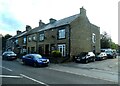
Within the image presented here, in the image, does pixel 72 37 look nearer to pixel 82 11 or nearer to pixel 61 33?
pixel 61 33

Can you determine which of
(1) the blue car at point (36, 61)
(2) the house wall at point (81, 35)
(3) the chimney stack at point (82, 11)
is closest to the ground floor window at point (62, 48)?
(2) the house wall at point (81, 35)

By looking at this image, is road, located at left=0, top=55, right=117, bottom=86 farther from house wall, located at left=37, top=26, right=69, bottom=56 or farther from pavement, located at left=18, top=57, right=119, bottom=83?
house wall, located at left=37, top=26, right=69, bottom=56

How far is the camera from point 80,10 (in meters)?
37.8

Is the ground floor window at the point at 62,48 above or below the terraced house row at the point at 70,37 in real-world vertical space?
below

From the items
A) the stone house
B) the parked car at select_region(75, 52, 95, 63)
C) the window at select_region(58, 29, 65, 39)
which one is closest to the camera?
the parked car at select_region(75, 52, 95, 63)

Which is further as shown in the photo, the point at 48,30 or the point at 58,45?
the point at 48,30

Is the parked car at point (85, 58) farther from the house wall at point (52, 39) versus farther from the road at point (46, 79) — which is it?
the road at point (46, 79)

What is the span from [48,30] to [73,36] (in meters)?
7.36

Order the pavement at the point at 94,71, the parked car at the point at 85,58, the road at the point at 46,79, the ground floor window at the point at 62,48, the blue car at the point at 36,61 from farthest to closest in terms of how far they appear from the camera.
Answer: the ground floor window at the point at 62,48 → the parked car at the point at 85,58 → the blue car at the point at 36,61 → the pavement at the point at 94,71 → the road at the point at 46,79

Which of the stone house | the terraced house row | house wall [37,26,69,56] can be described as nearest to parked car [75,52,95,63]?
the terraced house row

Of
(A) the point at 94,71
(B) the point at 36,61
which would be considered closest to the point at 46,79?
(A) the point at 94,71

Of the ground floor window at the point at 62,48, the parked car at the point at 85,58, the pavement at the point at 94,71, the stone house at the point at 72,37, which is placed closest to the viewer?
the pavement at the point at 94,71

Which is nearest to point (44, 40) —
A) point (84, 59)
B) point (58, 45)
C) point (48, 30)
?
point (48, 30)

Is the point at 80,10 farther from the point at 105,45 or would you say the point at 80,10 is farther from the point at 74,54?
the point at 105,45
